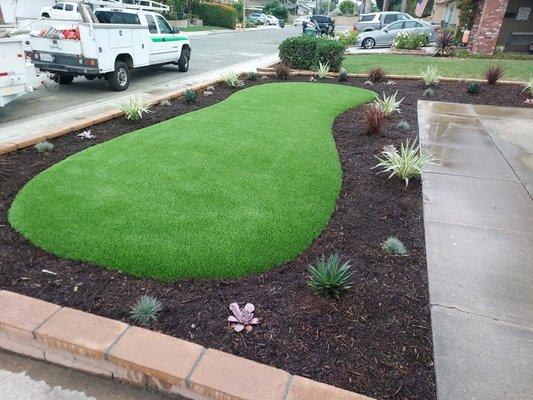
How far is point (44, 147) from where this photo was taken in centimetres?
509

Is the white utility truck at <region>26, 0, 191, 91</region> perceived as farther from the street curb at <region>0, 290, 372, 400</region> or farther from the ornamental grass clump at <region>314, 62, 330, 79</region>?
the street curb at <region>0, 290, 372, 400</region>

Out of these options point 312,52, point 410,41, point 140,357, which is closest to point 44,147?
point 140,357

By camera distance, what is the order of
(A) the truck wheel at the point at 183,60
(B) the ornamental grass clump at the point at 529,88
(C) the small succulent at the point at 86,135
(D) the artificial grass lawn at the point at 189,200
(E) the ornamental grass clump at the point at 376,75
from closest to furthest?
(D) the artificial grass lawn at the point at 189,200
(C) the small succulent at the point at 86,135
(B) the ornamental grass clump at the point at 529,88
(E) the ornamental grass clump at the point at 376,75
(A) the truck wheel at the point at 183,60

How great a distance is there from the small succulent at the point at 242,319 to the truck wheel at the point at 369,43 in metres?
21.4

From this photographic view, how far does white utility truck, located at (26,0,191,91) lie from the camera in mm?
8578

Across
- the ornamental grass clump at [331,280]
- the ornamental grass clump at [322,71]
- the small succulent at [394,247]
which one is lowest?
the ornamental grass clump at [322,71]

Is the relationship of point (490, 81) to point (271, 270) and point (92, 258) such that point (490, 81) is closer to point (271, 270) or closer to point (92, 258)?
point (271, 270)

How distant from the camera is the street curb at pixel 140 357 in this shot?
1957 mm

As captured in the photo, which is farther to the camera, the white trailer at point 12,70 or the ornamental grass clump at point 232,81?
the ornamental grass clump at point 232,81

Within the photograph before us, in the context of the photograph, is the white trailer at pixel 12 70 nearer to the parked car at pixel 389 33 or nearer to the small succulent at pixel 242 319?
the small succulent at pixel 242 319

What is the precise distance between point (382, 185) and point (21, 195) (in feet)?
12.9

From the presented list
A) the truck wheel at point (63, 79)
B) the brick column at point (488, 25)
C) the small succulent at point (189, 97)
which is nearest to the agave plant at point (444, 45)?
the brick column at point (488, 25)

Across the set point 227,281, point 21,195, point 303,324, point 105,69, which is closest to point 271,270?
point 227,281

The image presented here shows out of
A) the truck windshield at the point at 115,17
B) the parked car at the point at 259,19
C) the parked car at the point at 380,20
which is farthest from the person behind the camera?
the parked car at the point at 259,19
